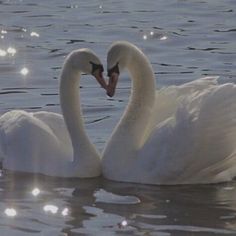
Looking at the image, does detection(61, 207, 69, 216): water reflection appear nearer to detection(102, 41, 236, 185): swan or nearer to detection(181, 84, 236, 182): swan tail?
detection(102, 41, 236, 185): swan

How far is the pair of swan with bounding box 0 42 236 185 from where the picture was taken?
10.6m

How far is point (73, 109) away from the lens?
36.8 ft

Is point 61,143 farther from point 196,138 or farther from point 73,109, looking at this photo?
point 196,138

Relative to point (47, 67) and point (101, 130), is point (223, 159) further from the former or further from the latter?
point (47, 67)

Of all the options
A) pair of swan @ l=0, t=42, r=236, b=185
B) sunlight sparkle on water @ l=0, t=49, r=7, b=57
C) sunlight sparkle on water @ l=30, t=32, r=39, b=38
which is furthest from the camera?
sunlight sparkle on water @ l=30, t=32, r=39, b=38

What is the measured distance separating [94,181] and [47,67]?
5.02 meters

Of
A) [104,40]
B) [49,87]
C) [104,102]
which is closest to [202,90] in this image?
[104,102]

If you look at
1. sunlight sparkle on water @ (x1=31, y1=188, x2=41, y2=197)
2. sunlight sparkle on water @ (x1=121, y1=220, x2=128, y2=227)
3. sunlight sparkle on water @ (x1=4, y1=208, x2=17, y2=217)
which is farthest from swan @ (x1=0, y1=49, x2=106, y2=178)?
sunlight sparkle on water @ (x1=121, y1=220, x2=128, y2=227)

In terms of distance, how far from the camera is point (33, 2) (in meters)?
21.2

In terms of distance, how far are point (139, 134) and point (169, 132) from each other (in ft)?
1.92

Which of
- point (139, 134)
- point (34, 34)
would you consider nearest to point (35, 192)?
point (139, 134)

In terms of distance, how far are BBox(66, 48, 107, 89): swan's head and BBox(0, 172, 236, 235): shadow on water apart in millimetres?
889

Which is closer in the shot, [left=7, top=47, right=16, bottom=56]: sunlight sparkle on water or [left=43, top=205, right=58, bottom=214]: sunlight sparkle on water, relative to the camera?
[left=43, top=205, right=58, bottom=214]: sunlight sparkle on water

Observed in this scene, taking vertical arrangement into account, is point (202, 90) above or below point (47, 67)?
below
